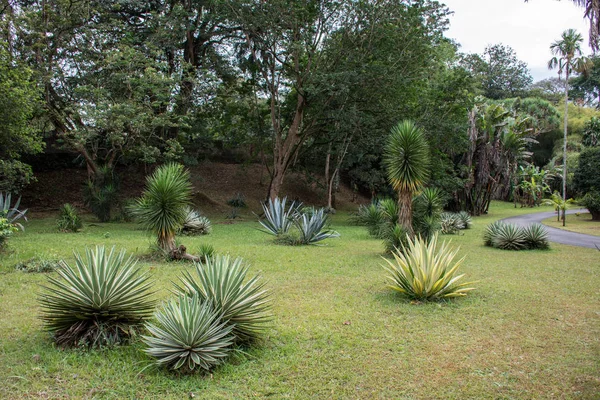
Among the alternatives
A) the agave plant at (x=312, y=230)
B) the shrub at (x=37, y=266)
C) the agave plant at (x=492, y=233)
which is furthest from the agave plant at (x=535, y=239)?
the shrub at (x=37, y=266)

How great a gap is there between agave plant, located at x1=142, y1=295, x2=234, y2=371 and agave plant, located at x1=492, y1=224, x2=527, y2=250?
37.8 feet

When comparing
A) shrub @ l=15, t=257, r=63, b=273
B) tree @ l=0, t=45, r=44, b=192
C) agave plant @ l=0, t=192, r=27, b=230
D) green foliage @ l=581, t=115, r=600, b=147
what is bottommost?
shrub @ l=15, t=257, r=63, b=273

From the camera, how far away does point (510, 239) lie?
13766 mm

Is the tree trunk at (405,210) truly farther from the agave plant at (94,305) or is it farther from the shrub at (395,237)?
the agave plant at (94,305)

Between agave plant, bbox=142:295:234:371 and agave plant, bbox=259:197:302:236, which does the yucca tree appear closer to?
agave plant, bbox=259:197:302:236

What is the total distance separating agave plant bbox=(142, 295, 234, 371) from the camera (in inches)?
173

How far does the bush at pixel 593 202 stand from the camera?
85.0 ft

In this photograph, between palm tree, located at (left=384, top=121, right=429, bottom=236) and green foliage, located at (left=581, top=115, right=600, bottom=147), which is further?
green foliage, located at (left=581, top=115, right=600, bottom=147)

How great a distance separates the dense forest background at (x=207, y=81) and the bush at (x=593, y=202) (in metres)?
7.51

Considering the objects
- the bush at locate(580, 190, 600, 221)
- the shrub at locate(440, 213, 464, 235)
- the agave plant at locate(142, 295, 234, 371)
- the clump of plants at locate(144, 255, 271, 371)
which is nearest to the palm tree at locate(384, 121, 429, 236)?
the clump of plants at locate(144, 255, 271, 371)

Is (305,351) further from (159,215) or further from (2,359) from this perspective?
(159,215)

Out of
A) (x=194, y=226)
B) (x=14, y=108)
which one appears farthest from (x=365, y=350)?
(x=14, y=108)

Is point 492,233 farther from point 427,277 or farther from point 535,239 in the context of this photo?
point 427,277

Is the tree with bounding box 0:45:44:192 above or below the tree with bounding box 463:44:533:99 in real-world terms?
below
